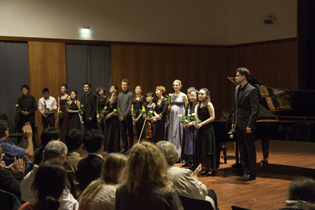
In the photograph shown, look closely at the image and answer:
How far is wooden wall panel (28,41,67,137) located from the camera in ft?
35.4

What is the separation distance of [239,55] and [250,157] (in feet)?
25.3

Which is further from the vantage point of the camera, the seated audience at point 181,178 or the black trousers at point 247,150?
the black trousers at point 247,150

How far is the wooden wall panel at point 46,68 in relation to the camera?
10.8m

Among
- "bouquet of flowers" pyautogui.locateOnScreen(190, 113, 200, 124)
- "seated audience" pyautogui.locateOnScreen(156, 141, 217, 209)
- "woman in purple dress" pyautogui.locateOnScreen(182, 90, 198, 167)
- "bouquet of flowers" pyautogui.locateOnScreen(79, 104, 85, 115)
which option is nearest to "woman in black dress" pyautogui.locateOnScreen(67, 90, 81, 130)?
"bouquet of flowers" pyautogui.locateOnScreen(79, 104, 85, 115)

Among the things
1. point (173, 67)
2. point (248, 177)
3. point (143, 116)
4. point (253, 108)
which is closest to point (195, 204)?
point (253, 108)

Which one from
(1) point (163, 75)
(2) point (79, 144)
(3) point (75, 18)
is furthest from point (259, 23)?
(2) point (79, 144)

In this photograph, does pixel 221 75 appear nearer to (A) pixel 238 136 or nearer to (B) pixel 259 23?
(B) pixel 259 23

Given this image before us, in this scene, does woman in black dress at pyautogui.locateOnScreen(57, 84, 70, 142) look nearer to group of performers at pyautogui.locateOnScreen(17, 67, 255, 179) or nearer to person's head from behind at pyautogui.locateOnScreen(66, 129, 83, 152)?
group of performers at pyautogui.locateOnScreen(17, 67, 255, 179)

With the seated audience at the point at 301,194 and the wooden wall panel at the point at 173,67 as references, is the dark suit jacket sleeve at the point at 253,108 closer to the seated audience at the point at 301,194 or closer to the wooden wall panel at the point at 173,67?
the seated audience at the point at 301,194

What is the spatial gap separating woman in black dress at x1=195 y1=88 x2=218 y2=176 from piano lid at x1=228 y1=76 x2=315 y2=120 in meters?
0.61

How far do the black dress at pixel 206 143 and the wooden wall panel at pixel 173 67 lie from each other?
18.6ft

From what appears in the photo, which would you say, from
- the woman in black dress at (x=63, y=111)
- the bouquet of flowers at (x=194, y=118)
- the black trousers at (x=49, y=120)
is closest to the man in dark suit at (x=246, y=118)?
the bouquet of flowers at (x=194, y=118)

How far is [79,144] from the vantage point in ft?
12.5

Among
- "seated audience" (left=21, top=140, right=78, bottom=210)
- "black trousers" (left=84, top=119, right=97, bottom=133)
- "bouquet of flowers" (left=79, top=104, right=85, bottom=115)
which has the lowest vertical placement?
"black trousers" (left=84, top=119, right=97, bottom=133)
